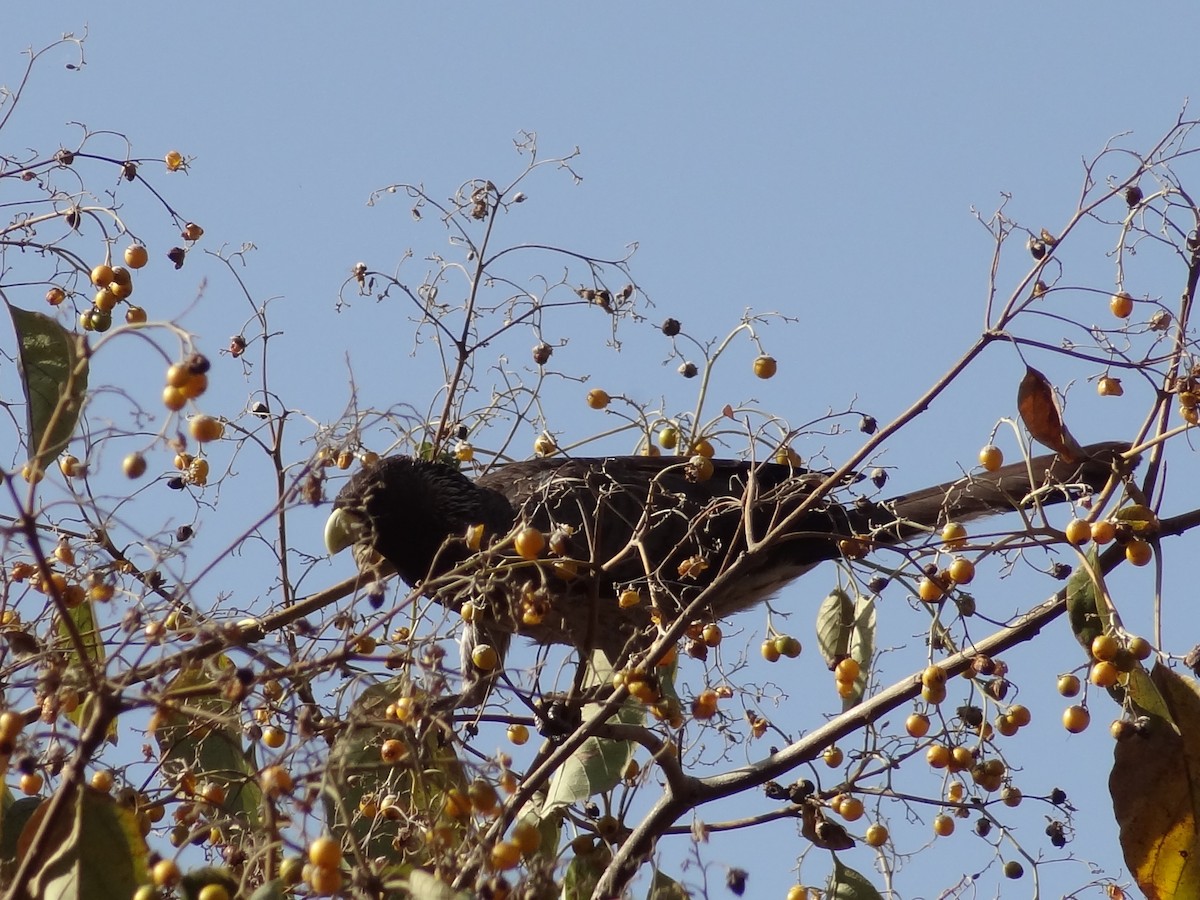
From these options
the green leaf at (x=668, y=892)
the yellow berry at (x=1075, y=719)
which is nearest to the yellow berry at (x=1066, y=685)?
the yellow berry at (x=1075, y=719)

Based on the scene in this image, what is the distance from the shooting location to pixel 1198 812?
285 cm

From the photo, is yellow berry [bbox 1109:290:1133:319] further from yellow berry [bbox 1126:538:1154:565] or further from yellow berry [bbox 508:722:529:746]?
yellow berry [bbox 508:722:529:746]

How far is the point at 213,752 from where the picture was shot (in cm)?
312

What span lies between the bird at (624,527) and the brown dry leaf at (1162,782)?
441 mm

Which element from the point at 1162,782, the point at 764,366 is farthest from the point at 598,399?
the point at 1162,782

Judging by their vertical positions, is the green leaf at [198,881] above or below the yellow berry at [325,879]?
above

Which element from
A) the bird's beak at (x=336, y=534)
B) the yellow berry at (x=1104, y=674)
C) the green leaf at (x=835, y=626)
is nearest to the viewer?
the yellow berry at (x=1104, y=674)

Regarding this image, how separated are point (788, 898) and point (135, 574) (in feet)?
4.72

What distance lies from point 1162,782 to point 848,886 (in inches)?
26.1

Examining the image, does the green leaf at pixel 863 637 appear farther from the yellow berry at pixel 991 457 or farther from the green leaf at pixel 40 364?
the green leaf at pixel 40 364

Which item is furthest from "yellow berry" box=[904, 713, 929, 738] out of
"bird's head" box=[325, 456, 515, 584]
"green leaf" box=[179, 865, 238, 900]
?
"bird's head" box=[325, 456, 515, 584]

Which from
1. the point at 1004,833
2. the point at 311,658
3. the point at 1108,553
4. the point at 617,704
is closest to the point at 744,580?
the point at 1004,833

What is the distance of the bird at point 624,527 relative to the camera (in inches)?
110

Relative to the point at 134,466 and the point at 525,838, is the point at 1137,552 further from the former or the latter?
the point at 134,466
